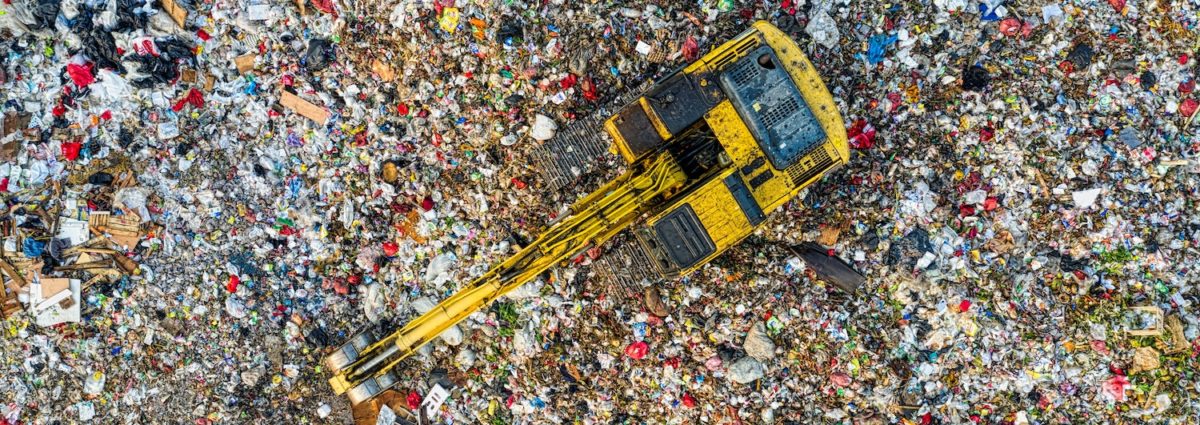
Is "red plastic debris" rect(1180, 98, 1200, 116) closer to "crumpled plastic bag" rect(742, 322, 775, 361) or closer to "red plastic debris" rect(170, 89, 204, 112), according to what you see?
"crumpled plastic bag" rect(742, 322, 775, 361)

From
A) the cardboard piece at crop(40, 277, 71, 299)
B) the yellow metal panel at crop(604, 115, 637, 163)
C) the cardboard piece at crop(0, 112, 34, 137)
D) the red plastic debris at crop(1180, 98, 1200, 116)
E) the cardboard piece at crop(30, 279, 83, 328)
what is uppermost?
the cardboard piece at crop(0, 112, 34, 137)

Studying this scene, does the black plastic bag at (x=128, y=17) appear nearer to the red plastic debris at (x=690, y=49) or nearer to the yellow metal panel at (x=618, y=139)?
the yellow metal panel at (x=618, y=139)

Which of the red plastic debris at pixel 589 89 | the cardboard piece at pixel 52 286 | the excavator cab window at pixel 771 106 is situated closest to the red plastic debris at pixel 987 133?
the excavator cab window at pixel 771 106

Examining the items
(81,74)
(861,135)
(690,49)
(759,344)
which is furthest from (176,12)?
(861,135)

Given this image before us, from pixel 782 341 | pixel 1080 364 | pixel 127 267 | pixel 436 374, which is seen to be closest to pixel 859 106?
pixel 782 341

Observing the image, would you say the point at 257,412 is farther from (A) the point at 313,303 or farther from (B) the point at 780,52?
(B) the point at 780,52

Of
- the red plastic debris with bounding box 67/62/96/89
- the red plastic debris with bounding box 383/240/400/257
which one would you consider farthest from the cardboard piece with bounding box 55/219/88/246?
the red plastic debris with bounding box 383/240/400/257

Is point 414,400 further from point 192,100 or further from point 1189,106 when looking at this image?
point 1189,106
